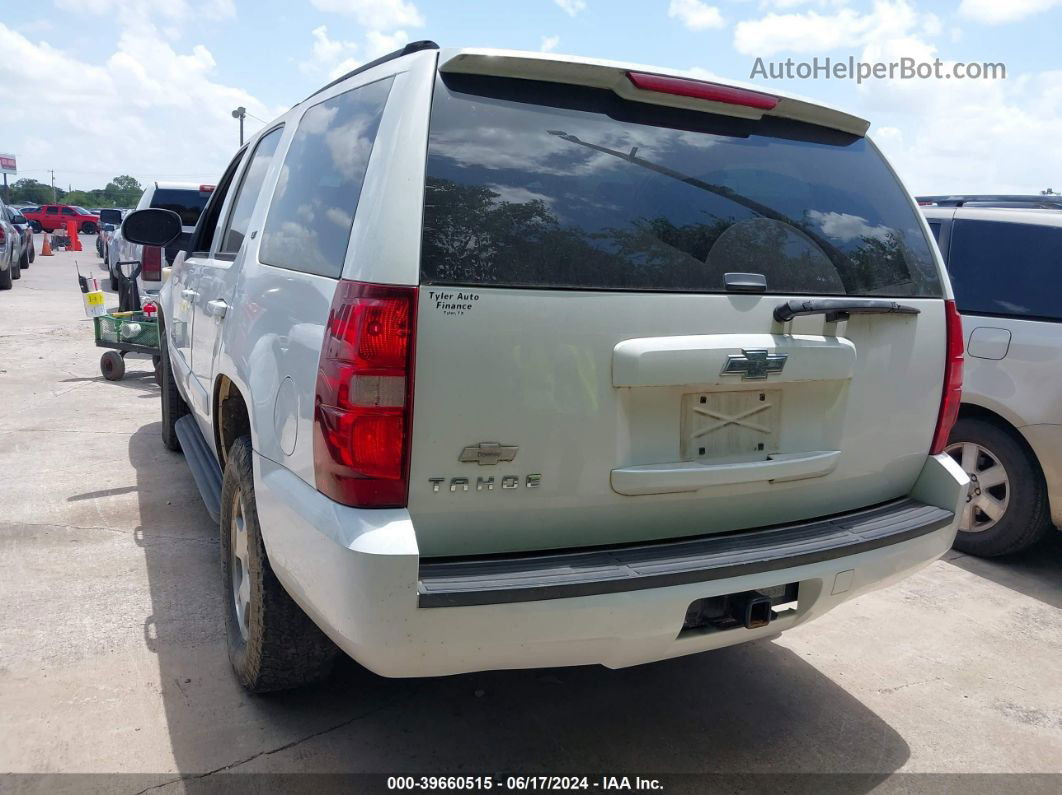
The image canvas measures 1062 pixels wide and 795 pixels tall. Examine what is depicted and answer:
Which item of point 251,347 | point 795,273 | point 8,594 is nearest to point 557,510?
point 795,273

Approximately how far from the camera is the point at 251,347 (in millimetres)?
2959

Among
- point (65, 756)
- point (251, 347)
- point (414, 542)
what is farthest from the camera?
point (251, 347)

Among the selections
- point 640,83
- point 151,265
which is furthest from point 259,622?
point 151,265

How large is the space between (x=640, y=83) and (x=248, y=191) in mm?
2162

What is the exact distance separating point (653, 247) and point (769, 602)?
1071 millimetres

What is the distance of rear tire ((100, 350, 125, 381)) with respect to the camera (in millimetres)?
8562

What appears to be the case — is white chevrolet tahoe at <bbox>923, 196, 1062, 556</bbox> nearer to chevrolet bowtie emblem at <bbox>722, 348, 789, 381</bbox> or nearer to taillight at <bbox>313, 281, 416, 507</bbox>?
chevrolet bowtie emblem at <bbox>722, 348, 789, 381</bbox>

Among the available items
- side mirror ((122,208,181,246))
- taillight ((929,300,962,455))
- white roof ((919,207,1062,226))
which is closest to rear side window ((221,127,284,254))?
side mirror ((122,208,181,246))

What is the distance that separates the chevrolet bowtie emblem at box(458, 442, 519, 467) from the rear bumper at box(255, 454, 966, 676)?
0.71 feet

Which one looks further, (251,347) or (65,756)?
(251,347)

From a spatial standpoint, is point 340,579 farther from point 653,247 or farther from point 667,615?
point 653,247

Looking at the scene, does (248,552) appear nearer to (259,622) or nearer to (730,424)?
(259,622)

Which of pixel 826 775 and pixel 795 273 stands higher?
pixel 795 273

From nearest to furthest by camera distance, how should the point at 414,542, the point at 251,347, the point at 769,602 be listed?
the point at 414,542 → the point at 769,602 → the point at 251,347
